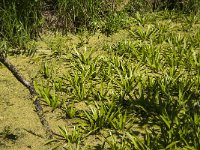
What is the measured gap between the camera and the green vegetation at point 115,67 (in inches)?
133

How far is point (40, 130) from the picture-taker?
3.53 meters

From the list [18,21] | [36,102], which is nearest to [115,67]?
[36,102]

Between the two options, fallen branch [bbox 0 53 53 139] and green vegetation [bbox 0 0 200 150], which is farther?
fallen branch [bbox 0 53 53 139]

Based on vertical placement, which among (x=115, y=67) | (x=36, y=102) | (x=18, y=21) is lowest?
(x=36, y=102)

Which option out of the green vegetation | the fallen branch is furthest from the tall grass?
the fallen branch

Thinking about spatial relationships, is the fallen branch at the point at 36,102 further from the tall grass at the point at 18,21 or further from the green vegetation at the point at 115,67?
the tall grass at the point at 18,21

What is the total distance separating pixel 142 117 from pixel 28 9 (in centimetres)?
240

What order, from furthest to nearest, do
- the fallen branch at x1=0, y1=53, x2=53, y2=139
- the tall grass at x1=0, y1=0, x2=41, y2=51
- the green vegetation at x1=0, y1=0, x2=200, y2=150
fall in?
the tall grass at x1=0, y1=0, x2=41, y2=51
the fallen branch at x1=0, y1=53, x2=53, y2=139
the green vegetation at x1=0, y1=0, x2=200, y2=150

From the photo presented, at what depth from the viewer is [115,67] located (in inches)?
176

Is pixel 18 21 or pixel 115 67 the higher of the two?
pixel 18 21

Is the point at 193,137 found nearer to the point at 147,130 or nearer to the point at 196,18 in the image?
the point at 147,130

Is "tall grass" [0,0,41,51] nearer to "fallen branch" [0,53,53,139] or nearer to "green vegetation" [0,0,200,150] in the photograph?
"green vegetation" [0,0,200,150]

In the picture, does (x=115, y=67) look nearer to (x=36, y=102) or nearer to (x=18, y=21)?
(x=36, y=102)

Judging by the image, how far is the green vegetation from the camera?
3.38 metres
